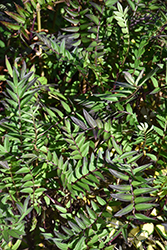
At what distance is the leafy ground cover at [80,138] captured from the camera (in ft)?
2.82

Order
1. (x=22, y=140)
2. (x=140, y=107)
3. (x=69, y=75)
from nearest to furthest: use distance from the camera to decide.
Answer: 1. (x=22, y=140)
2. (x=69, y=75)
3. (x=140, y=107)

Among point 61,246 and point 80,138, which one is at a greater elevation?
point 80,138

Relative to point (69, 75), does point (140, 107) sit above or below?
below

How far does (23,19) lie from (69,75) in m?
0.30

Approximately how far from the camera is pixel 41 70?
122 centimetres

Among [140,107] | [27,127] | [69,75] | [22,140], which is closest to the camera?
[27,127]

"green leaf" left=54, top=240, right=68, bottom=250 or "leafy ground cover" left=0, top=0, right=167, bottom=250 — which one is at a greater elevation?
"leafy ground cover" left=0, top=0, right=167, bottom=250

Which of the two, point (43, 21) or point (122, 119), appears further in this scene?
point (43, 21)

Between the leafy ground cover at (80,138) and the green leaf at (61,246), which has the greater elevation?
the leafy ground cover at (80,138)

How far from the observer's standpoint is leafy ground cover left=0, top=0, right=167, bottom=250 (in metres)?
0.86

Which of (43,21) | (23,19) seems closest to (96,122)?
(23,19)

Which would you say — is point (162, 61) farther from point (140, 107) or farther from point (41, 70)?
point (41, 70)

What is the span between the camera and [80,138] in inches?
35.9

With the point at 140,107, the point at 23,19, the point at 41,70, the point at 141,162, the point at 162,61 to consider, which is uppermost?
the point at 23,19
